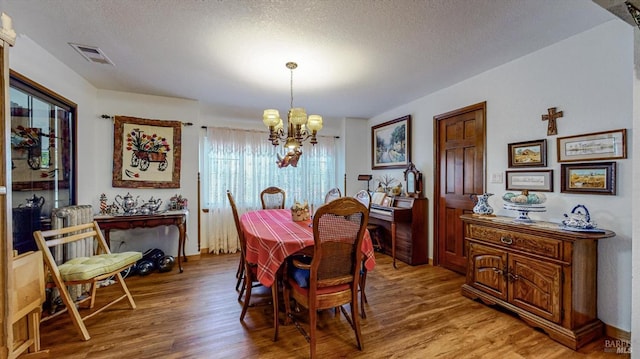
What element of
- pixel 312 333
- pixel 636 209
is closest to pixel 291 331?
pixel 312 333

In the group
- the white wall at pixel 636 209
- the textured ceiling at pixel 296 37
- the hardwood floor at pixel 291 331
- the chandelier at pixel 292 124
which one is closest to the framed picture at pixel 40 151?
the textured ceiling at pixel 296 37

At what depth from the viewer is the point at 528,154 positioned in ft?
8.40

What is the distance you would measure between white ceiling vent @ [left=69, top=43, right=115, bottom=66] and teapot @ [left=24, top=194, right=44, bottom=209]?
1.43 metres

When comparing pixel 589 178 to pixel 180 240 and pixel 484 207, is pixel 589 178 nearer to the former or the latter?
pixel 484 207

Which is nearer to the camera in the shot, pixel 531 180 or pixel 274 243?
pixel 274 243

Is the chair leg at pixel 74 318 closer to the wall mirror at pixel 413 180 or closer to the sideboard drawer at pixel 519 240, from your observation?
the sideboard drawer at pixel 519 240

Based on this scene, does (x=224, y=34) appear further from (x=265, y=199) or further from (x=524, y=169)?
(x=524, y=169)

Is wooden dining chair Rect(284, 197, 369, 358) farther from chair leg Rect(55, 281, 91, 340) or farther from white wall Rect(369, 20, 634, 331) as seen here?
white wall Rect(369, 20, 634, 331)

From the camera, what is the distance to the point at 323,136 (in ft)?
16.5

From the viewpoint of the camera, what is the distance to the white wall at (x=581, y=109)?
6.37ft

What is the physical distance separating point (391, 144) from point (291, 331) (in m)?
3.42

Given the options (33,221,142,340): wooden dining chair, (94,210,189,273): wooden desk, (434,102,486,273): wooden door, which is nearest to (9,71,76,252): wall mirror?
(33,221,142,340): wooden dining chair

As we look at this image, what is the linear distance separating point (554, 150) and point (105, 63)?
14.9ft

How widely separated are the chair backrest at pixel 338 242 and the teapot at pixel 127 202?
304cm
